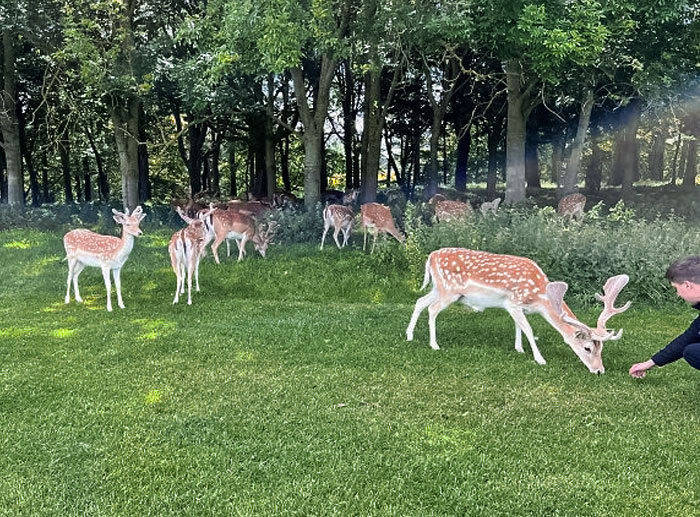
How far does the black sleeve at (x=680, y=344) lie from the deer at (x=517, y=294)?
641 mm

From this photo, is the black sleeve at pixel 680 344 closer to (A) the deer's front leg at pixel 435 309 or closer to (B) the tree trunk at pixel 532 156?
(A) the deer's front leg at pixel 435 309

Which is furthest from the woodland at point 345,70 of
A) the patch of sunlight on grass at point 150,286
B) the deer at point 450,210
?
the patch of sunlight on grass at point 150,286

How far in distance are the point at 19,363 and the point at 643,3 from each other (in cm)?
987

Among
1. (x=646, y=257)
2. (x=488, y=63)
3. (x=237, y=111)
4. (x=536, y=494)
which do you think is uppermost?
(x=488, y=63)

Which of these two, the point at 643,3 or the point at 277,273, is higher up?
the point at 643,3

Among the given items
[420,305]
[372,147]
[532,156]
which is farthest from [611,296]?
[532,156]

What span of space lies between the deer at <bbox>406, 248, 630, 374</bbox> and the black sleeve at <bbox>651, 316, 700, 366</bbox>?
0.64 meters

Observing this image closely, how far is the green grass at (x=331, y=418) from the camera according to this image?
3.28 m

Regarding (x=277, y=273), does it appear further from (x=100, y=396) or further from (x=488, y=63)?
(x=488, y=63)

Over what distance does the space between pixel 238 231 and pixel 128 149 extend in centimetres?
655

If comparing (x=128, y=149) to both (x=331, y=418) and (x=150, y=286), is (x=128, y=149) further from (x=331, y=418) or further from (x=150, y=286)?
(x=331, y=418)

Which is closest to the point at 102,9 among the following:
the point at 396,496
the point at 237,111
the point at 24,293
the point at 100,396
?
the point at 237,111

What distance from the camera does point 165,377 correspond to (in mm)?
5145

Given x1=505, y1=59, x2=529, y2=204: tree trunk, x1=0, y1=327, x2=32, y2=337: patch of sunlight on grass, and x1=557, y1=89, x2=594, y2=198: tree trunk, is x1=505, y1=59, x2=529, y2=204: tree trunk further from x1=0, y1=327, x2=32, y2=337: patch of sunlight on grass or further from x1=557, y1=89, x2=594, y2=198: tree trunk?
x1=0, y1=327, x2=32, y2=337: patch of sunlight on grass
